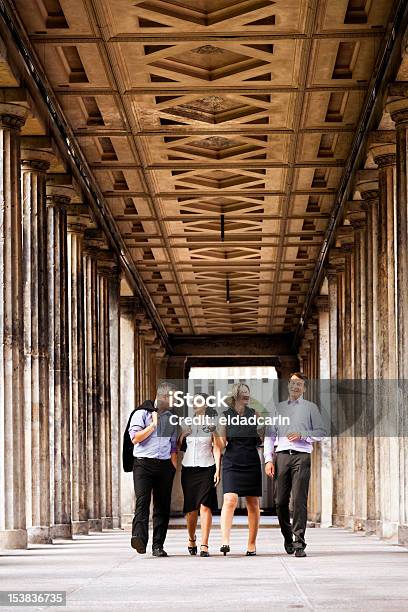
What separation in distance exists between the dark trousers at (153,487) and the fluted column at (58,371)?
1182 centimetres

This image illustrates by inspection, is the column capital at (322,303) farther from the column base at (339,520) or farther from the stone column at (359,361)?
the stone column at (359,361)

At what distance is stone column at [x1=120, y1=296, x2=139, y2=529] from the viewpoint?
2051 inches

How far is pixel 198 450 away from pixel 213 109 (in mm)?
12059

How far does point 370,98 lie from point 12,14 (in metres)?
7.62

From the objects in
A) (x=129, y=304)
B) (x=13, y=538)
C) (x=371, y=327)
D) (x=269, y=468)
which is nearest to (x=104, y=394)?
(x=371, y=327)

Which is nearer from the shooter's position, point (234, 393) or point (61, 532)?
point (234, 393)

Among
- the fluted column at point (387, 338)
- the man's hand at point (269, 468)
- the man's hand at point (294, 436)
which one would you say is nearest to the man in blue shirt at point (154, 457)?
the man's hand at point (269, 468)

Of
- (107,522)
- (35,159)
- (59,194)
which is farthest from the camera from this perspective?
(107,522)

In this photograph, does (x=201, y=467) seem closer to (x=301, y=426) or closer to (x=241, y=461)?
(x=241, y=461)

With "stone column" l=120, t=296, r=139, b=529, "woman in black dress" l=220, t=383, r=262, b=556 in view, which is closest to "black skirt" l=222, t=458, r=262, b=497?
"woman in black dress" l=220, t=383, r=262, b=556

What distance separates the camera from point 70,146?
30.9 meters

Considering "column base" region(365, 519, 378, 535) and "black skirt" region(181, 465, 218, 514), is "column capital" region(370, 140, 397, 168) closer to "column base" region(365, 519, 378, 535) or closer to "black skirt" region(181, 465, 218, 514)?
"column base" region(365, 519, 378, 535)

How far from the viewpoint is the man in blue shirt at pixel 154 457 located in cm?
1923

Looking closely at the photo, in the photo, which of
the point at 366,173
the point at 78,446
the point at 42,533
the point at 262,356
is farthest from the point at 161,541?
the point at 262,356
